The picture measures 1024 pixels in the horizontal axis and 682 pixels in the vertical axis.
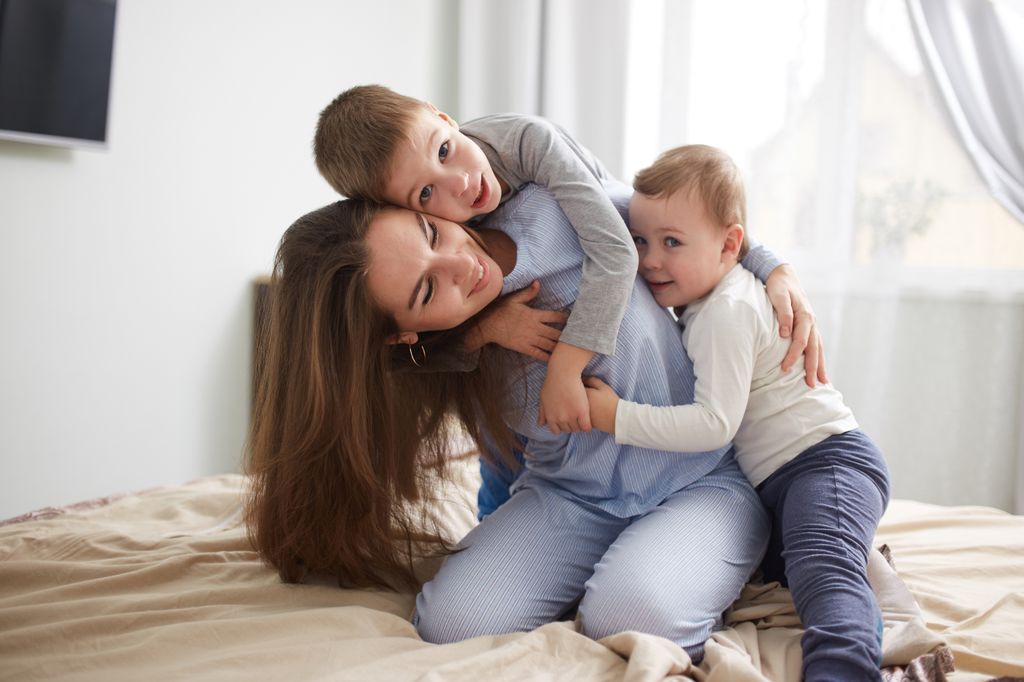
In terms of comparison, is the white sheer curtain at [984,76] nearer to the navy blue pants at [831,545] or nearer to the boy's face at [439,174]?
the navy blue pants at [831,545]

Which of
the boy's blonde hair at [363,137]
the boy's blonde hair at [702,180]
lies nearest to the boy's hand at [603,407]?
the boy's blonde hair at [702,180]

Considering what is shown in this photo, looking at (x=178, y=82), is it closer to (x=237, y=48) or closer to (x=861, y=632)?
(x=237, y=48)

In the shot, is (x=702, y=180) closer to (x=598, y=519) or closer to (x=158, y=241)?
(x=598, y=519)

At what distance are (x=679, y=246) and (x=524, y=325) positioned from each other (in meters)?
0.28

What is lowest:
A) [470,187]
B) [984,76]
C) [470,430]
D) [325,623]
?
[325,623]

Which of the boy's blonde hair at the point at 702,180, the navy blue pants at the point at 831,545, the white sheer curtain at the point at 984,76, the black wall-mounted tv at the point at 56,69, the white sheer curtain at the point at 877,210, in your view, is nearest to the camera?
the navy blue pants at the point at 831,545

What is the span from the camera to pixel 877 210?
9.55ft

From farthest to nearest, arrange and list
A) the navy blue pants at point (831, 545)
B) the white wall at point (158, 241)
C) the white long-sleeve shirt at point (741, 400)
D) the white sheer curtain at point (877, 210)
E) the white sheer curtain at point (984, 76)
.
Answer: the white sheer curtain at point (877, 210) → the white sheer curtain at point (984, 76) → the white wall at point (158, 241) → the white long-sleeve shirt at point (741, 400) → the navy blue pants at point (831, 545)

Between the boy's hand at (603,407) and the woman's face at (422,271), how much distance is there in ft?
0.75

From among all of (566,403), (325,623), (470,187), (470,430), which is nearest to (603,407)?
(566,403)

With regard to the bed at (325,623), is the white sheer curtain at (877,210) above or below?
above

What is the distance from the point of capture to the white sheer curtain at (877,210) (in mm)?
2797

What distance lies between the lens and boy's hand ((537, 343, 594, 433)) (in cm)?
134

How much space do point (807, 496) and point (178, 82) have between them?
223cm
